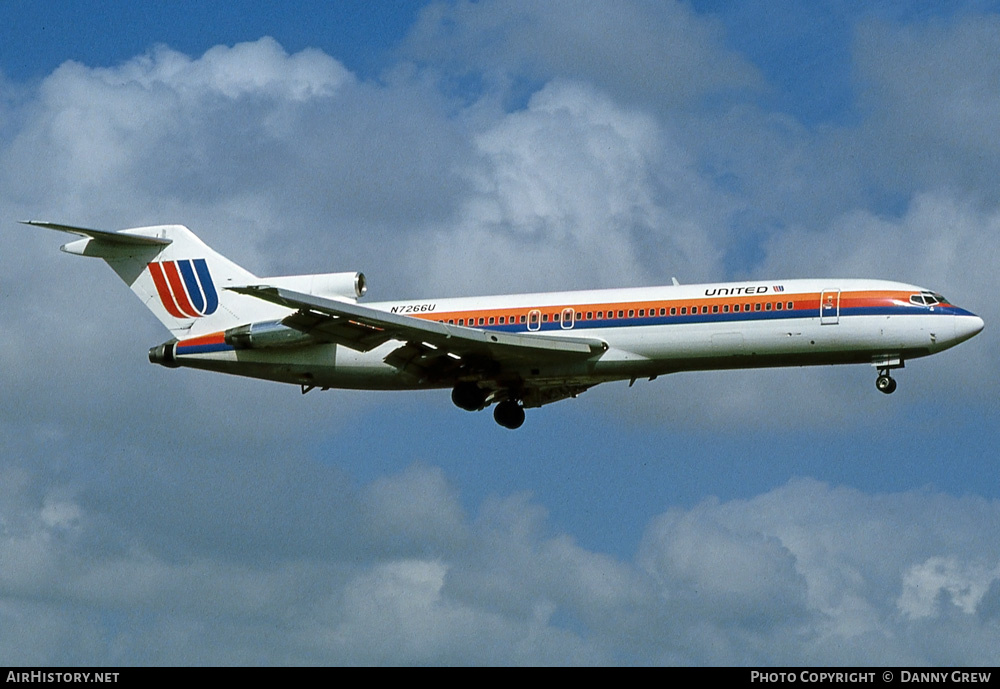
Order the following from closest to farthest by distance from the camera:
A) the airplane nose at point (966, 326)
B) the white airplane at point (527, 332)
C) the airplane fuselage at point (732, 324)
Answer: the airplane nose at point (966, 326) < the airplane fuselage at point (732, 324) < the white airplane at point (527, 332)

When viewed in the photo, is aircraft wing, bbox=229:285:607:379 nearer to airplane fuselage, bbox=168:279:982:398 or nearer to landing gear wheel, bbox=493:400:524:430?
airplane fuselage, bbox=168:279:982:398

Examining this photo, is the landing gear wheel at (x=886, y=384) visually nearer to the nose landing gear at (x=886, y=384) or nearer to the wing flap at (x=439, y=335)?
the nose landing gear at (x=886, y=384)

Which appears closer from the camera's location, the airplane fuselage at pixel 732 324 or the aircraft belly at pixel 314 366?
the airplane fuselage at pixel 732 324

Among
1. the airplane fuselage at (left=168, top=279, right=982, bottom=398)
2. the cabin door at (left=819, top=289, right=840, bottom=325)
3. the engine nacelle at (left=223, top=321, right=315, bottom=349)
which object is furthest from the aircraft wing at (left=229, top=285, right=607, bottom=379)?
the cabin door at (left=819, top=289, right=840, bottom=325)

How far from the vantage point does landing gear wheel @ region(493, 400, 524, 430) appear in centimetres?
4672

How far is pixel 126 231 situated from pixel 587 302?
16.0 meters

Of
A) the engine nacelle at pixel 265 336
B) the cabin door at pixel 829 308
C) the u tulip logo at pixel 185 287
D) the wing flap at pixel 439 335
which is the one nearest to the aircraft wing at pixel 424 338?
the wing flap at pixel 439 335

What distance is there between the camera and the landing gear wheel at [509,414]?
1839 inches

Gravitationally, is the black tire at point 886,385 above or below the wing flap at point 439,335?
below

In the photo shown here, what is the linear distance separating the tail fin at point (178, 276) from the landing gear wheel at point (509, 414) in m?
7.64
